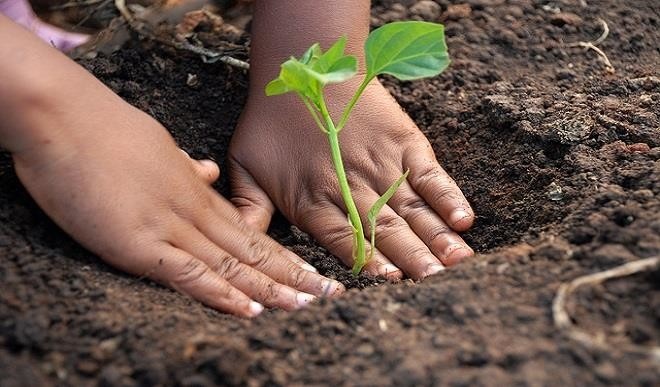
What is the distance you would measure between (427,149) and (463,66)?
35 cm

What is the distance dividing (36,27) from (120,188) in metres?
0.90

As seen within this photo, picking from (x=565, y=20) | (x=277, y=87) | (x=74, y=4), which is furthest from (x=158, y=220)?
(x=565, y=20)

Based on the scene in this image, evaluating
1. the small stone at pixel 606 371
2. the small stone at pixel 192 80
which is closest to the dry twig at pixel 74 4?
the small stone at pixel 192 80

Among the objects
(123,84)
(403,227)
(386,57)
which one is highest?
(386,57)

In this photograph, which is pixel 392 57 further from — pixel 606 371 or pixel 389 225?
pixel 606 371

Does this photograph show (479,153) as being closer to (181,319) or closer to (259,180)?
(259,180)

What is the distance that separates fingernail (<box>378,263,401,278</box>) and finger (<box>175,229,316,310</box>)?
18 centimetres

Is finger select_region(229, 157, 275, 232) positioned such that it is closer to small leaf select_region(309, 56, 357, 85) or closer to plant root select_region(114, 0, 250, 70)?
plant root select_region(114, 0, 250, 70)

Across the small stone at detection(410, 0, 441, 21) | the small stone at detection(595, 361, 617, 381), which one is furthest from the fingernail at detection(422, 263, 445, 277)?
the small stone at detection(410, 0, 441, 21)

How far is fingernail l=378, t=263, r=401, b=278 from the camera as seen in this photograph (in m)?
1.61

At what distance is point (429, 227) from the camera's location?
1.71 m

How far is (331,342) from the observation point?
1153mm

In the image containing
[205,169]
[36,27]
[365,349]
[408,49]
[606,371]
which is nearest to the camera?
[606,371]

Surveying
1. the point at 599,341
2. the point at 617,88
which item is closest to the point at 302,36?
the point at 617,88
